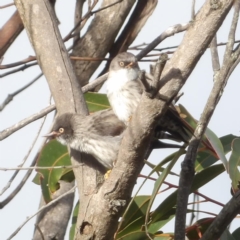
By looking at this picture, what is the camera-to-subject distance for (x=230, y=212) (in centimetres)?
307

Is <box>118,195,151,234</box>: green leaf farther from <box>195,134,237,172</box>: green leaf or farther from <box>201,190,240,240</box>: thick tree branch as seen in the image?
<box>201,190,240,240</box>: thick tree branch

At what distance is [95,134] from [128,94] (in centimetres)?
40

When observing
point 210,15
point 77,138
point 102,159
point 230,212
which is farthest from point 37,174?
point 210,15

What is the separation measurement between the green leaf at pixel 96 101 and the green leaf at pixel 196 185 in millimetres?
988

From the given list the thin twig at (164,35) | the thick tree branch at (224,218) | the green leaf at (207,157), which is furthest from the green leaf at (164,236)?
the thin twig at (164,35)

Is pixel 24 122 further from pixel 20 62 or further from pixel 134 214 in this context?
pixel 134 214

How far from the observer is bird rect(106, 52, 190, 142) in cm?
425

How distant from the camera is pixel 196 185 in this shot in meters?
3.99

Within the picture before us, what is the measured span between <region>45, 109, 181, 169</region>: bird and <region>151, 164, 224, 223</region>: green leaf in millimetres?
260

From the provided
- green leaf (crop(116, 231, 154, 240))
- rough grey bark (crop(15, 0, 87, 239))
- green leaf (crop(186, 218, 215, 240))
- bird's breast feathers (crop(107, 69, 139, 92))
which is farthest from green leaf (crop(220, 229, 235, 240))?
bird's breast feathers (crop(107, 69, 139, 92))

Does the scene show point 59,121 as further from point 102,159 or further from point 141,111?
point 141,111

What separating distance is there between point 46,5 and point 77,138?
1.01 m

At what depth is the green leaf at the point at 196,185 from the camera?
3998 millimetres

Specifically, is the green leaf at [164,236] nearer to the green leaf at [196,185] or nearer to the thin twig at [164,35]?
the green leaf at [196,185]
